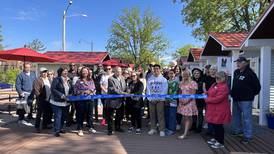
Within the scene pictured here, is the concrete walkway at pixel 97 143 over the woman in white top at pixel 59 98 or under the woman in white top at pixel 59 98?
under

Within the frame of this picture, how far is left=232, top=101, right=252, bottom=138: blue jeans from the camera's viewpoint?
336 inches

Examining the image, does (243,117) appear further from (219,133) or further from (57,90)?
(57,90)

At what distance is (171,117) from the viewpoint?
31.8ft

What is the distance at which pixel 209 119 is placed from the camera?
8.38 metres

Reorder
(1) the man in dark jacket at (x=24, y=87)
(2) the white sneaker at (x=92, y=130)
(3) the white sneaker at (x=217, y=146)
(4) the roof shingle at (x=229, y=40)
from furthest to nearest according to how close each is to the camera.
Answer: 1. (4) the roof shingle at (x=229, y=40)
2. (1) the man in dark jacket at (x=24, y=87)
3. (2) the white sneaker at (x=92, y=130)
4. (3) the white sneaker at (x=217, y=146)

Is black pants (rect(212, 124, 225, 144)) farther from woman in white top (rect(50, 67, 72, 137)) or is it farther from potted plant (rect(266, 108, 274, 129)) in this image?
woman in white top (rect(50, 67, 72, 137))

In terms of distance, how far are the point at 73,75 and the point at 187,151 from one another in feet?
16.2

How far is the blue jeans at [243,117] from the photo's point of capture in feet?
28.0

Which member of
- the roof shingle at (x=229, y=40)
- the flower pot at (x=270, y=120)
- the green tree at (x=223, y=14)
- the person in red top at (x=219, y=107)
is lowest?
the flower pot at (x=270, y=120)

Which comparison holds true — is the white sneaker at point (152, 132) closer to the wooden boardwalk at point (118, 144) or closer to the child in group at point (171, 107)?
the wooden boardwalk at point (118, 144)

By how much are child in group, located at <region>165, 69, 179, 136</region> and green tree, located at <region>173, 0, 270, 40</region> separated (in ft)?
84.8

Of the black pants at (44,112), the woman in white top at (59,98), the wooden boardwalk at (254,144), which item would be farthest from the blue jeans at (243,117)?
the black pants at (44,112)

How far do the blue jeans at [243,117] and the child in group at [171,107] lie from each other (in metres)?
1.44

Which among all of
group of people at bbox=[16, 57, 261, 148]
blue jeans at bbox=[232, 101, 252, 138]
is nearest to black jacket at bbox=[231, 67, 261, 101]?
group of people at bbox=[16, 57, 261, 148]
